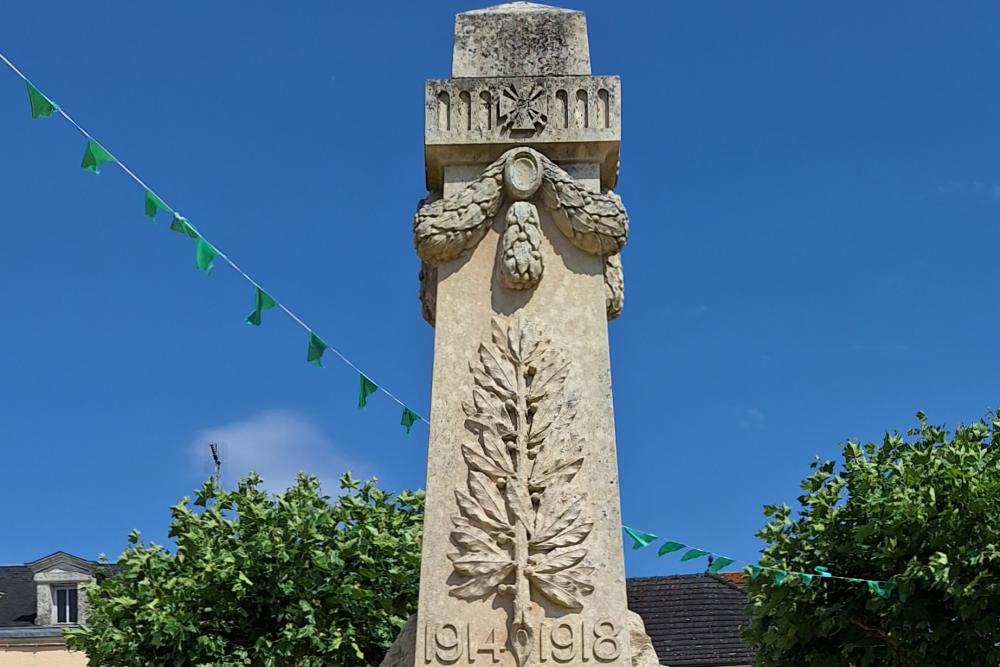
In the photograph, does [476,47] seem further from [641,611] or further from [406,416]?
[641,611]

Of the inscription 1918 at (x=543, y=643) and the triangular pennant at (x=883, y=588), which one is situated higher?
the triangular pennant at (x=883, y=588)

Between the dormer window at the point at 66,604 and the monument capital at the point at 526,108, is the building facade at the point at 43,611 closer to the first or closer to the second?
the dormer window at the point at 66,604

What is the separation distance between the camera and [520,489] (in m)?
8.37

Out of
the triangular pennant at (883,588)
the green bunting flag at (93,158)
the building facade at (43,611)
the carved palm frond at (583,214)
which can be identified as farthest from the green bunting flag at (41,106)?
the building facade at (43,611)

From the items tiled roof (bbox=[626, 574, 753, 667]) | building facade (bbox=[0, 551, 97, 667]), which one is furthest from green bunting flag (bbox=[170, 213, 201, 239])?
building facade (bbox=[0, 551, 97, 667])

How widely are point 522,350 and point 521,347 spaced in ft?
0.06

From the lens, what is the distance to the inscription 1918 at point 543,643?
26.6ft

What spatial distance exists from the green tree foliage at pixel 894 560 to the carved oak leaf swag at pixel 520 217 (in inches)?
320

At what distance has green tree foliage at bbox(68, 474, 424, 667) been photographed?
1859 cm

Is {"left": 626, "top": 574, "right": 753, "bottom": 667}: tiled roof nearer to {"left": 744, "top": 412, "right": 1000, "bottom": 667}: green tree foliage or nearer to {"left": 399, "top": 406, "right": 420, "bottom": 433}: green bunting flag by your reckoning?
{"left": 744, "top": 412, "right": 1000, "bottom": 667}: green tree foliage

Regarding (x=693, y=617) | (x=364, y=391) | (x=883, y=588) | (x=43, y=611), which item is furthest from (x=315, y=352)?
(x=43, y=611)

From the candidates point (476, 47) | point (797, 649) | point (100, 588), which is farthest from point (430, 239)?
point (100, 588)

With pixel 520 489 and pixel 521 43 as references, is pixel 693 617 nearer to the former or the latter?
pixel 521 43

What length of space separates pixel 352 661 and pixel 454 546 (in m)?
10.7
